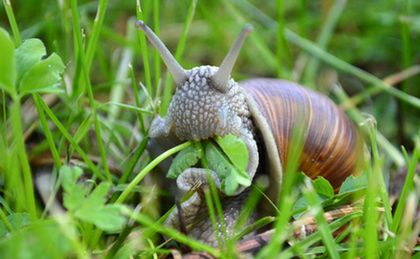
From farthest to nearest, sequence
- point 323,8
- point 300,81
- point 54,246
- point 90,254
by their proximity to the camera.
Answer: point 323,8 → point 300,81 → point 90,254 → point 54,246

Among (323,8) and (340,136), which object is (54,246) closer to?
(340,136)

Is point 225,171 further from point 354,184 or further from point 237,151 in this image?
point 354,184

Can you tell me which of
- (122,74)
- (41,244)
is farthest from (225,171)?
(122,74)

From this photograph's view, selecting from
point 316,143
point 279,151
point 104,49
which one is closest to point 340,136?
point 316,143

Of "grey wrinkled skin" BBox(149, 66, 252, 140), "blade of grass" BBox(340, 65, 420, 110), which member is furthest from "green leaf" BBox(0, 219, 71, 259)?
"blade of grass" BBox(340, 65, 420, 110)

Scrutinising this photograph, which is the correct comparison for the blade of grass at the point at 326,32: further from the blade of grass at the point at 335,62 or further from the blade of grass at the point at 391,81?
the blade of grass at the point at 391,81

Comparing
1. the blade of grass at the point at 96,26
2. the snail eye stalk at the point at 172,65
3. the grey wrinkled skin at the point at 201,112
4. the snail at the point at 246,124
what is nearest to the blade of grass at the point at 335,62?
the snail at the point at 246,124

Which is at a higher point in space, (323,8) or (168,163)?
(323,8)
